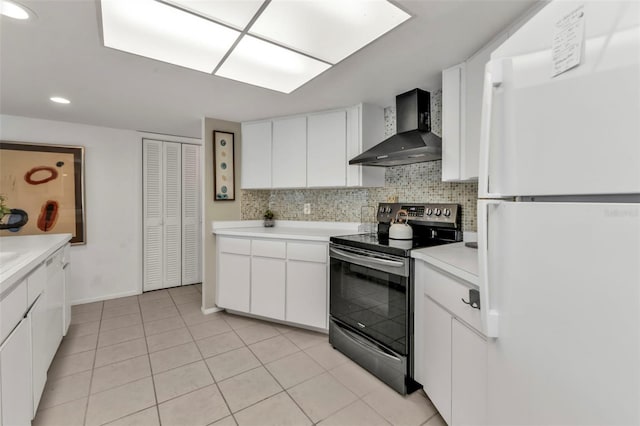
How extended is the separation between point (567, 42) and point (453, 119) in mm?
1379

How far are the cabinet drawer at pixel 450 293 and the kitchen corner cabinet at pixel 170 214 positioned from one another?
11.5 feet

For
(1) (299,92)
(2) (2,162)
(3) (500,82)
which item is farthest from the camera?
(2) (2,162)

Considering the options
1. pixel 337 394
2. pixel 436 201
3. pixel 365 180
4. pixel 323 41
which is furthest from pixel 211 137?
pixel 337 394

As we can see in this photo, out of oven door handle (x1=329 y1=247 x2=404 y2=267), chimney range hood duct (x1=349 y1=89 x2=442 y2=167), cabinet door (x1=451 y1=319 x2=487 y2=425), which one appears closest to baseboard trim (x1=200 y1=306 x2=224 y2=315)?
oven door handle (x1=329 y1=247 x2=404 y2=267)

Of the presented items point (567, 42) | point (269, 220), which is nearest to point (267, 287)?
point (269, 220)

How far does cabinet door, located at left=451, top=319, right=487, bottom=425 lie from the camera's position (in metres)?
1.22

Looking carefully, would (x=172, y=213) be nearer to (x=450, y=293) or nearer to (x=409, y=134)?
(x=409, y=134)

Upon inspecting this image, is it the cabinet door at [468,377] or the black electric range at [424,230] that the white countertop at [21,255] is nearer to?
the black electric range at [424,230]

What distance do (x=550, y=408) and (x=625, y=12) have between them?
0.85m

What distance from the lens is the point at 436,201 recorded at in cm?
239

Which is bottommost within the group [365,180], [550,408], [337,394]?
[337,394]

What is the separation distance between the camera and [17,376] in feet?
4.16

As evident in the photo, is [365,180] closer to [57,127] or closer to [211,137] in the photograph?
[211,137]

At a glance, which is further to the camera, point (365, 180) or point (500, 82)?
point (365, 180)
